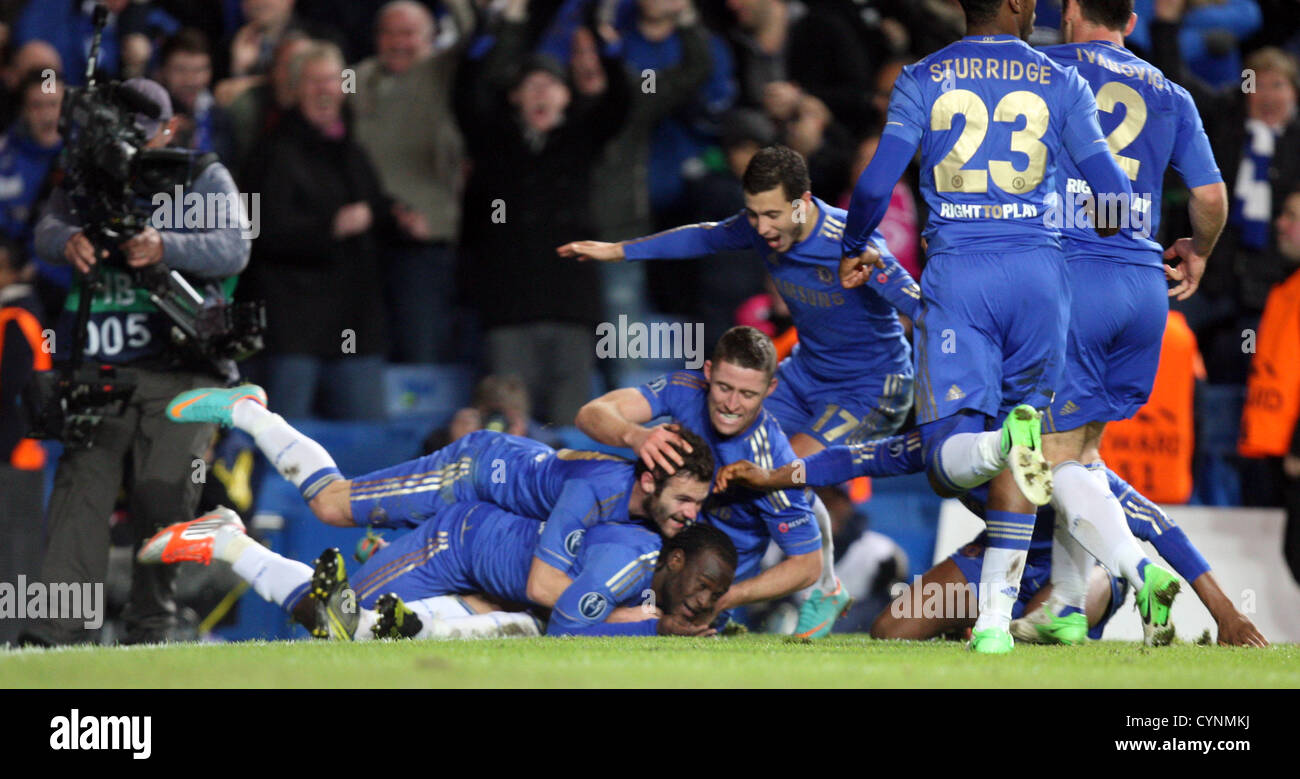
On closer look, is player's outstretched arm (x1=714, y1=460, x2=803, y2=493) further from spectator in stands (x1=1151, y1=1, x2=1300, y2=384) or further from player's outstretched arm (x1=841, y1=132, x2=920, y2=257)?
spectator in stands (x1=1151, y1=1, x2=1300, y2=384)

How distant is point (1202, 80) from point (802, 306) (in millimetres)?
4200

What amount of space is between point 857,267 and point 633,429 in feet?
3.79

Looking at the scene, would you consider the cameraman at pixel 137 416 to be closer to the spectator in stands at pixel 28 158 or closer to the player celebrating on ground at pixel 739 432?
the player celebrating on ground at pixel 739 432

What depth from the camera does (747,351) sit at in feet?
20.4

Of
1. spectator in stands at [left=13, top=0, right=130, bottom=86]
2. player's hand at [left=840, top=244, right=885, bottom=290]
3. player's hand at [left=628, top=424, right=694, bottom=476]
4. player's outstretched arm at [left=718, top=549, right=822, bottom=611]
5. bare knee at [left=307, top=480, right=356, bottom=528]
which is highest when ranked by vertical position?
spectator in stands at [left=13, top=0, right=130, bottom=86]

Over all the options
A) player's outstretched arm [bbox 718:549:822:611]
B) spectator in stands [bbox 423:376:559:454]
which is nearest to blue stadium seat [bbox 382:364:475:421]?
spectator in stands [bbox 423:376:559:454]

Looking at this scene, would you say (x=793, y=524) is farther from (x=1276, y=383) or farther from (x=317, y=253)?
(x=1276, y=383)

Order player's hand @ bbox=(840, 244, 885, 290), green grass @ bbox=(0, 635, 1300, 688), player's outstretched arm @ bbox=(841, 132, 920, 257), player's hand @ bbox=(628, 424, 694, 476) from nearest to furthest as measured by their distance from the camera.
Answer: green grass @ bbox=(0, 635, 1300, 688) < player's outstretched arm @ bbox=(841, 132, 920, 257) < player's hand @ bbox=(840, 244, 885, 290) < player's hand @ bbox=(628, 424, 694, 476)

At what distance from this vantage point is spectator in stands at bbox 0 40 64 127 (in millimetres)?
9188

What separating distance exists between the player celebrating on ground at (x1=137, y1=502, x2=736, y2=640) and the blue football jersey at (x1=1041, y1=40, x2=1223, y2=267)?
1888 mm

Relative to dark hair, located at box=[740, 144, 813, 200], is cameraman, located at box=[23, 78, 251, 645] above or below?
below
